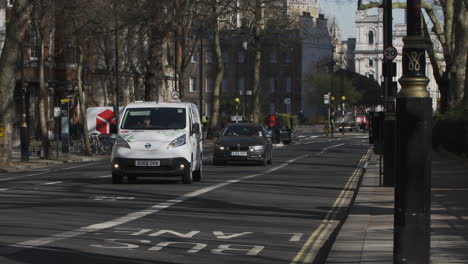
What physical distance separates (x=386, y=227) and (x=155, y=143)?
11239 millimetres

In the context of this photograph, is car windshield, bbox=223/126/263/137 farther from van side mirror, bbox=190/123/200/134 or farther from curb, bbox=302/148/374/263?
curb, bbox=302/148/374/263

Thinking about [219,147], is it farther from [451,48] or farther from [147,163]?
[451,48]

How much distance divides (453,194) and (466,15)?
28949mm

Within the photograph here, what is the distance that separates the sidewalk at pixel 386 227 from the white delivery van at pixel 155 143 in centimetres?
423

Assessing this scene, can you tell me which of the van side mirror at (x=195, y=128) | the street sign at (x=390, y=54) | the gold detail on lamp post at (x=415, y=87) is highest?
the street sign at (x=390, y=54)

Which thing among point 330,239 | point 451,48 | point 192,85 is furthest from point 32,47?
point 192,85

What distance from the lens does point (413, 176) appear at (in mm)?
9945

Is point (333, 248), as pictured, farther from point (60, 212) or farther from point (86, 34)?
point (86, 34)

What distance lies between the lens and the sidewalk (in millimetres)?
12398

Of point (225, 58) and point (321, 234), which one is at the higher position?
point (225, 58)

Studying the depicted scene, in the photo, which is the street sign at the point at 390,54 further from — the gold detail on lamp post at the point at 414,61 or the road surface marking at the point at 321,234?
the gold detail on lamp post at the point at 414,61

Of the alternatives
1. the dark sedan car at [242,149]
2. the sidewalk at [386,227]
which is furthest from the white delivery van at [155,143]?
the dark sedan car at [242,149]

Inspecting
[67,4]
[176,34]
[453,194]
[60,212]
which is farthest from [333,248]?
[176,34]

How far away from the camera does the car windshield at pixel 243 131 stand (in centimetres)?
3916
